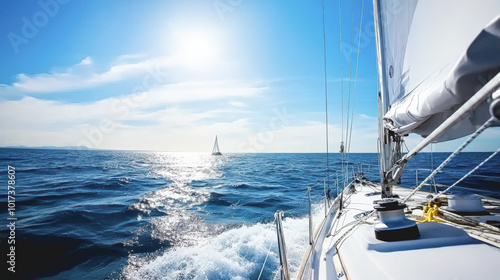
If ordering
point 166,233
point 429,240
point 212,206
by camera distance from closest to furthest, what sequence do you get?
point 429,240 → point 166,233 → point 212,206

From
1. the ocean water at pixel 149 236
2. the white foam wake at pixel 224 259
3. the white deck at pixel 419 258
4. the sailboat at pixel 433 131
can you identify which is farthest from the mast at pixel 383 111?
the white foam wake at pixel 224 259

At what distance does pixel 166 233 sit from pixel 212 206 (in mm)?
3082

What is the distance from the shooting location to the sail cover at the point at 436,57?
120 cm

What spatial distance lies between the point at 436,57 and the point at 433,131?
99cm

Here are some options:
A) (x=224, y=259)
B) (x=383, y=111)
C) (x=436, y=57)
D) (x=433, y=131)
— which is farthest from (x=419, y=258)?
(x=224, y=259)

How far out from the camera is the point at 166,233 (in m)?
6.29

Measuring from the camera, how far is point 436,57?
2.19 m

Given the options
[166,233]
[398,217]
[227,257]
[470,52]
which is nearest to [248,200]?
[166,233]

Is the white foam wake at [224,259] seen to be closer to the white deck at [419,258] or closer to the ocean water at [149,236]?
the ocean water at [149,236]

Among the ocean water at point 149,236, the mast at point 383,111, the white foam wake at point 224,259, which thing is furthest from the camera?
the ocean water at point 149,236

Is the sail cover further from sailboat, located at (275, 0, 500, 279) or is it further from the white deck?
the white deck

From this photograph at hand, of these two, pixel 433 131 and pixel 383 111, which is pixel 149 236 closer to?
pixel 383 111

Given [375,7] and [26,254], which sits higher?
[375,7]

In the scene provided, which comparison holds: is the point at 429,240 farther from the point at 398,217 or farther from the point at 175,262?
the point at 175,262
